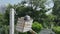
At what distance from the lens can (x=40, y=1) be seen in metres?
17.0

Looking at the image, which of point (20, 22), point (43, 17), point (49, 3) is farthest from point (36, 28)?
point (20, 22)

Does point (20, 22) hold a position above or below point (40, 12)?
above

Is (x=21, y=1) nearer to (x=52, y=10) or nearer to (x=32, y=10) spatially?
(x=32, y=10)

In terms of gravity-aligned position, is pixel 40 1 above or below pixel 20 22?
below

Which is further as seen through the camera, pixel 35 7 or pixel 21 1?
pixel 21 1

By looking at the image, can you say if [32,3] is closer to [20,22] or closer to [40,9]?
[40,9]

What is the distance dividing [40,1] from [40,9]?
649 millimetres

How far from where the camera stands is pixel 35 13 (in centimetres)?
1708

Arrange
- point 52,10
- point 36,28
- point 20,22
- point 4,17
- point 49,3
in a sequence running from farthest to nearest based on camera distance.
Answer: point 52,10 → point 49,3 → point 4,17 → point 36,28 → point 20,22

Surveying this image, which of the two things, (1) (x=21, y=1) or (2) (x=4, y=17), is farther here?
(1) (x=21, y=1)

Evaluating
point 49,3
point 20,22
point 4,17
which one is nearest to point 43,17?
point 49,3

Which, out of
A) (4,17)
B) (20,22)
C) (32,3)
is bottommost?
(4,17)

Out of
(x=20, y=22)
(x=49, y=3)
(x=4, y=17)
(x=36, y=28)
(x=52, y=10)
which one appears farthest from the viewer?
(x=52, y=10)

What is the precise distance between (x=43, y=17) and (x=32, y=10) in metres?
1.13
